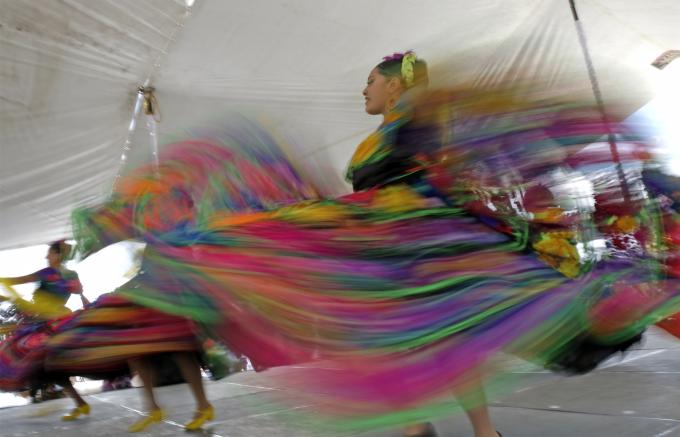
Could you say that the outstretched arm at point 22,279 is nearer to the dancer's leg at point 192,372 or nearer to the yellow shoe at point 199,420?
the dancer's leg at point 192,372

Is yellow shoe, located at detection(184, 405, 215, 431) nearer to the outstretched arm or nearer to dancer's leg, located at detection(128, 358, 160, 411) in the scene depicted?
dancer's leg, located at detection(128, 358, 160, 411)

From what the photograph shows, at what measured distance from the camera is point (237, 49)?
477cm

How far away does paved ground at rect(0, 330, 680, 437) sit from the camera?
5.96ft

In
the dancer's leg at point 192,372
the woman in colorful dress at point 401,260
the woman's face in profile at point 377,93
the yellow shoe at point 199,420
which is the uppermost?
the woman's face in profile at point 377,93

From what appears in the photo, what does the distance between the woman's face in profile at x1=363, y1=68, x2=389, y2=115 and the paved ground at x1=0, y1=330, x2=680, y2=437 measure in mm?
919

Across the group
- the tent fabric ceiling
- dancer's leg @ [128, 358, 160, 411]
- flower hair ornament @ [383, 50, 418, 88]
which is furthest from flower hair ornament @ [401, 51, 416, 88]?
the tent fabric ceiling

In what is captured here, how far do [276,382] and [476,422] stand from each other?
20.7 inches

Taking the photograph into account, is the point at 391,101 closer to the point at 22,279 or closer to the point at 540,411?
the point at 540,411

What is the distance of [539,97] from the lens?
1.68 meters

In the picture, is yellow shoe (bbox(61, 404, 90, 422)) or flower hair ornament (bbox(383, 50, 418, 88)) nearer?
flower hair ornament (bbox(383, 50, 418, 88))

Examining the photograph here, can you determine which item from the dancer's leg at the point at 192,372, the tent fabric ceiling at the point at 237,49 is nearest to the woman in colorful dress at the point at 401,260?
the dancer's leg at the point at 192,372

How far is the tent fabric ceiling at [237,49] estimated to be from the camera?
4.26 meters

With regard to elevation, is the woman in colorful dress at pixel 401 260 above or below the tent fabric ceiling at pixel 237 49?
below

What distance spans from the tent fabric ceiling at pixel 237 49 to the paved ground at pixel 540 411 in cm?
168
